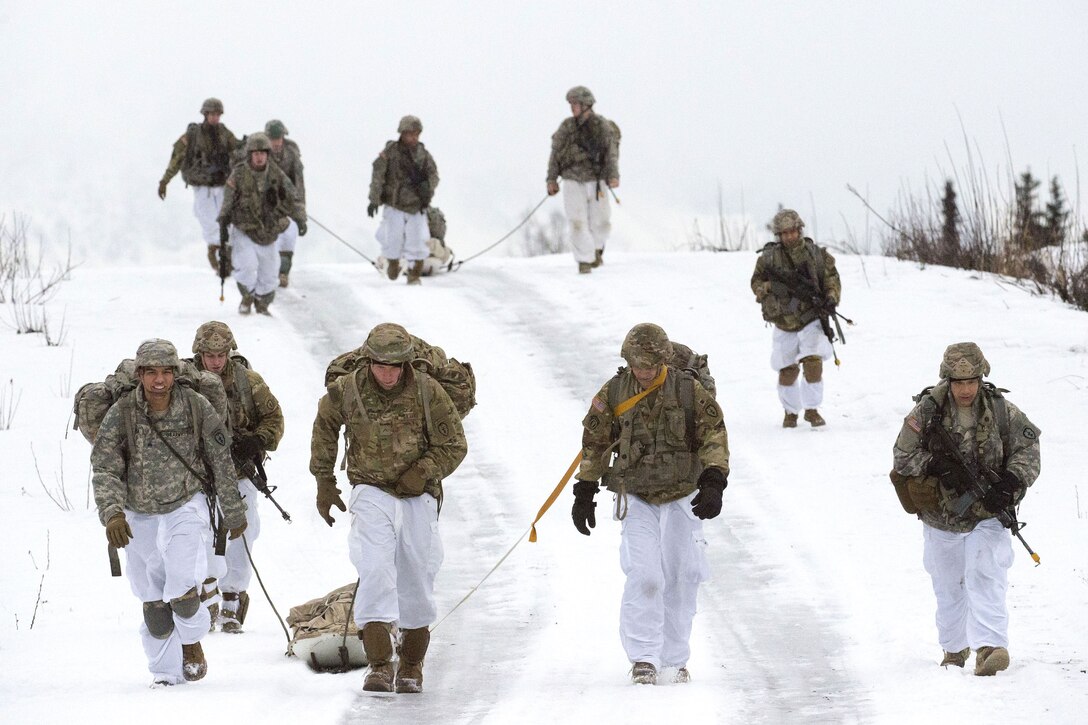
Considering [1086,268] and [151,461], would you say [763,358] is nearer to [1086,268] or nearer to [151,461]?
[1086,268]

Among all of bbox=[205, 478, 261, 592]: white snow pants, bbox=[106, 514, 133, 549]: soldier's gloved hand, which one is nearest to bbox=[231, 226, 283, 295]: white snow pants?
bbox=[205, 478, 261, 592]: white snow pants

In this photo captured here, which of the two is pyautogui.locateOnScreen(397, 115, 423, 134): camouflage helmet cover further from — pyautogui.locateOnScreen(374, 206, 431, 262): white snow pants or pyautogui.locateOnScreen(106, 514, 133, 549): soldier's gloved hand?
pyautogui.locateOnScreen(106, 514, 133, 549): soldier's gloved hand

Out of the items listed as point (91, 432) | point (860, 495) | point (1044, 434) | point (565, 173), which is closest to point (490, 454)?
point (860, 495)

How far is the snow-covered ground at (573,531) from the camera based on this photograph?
8203 mm

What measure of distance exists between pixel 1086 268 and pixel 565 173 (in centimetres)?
637

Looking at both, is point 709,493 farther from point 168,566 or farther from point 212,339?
point 212,339

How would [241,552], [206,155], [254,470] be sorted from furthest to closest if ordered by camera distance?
[206,155], [241,552], [254,470]

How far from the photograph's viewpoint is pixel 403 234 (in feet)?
65.7

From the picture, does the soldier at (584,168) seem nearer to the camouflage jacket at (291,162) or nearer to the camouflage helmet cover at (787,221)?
the camouflage jacket at (291,162)

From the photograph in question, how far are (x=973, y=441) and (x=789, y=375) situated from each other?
588 cm

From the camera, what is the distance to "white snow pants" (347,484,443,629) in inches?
324

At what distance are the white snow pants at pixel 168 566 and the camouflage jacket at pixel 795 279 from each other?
22.7ft

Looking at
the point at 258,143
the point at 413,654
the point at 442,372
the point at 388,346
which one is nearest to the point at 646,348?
the point at 442,372

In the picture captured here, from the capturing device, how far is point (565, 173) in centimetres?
2023
